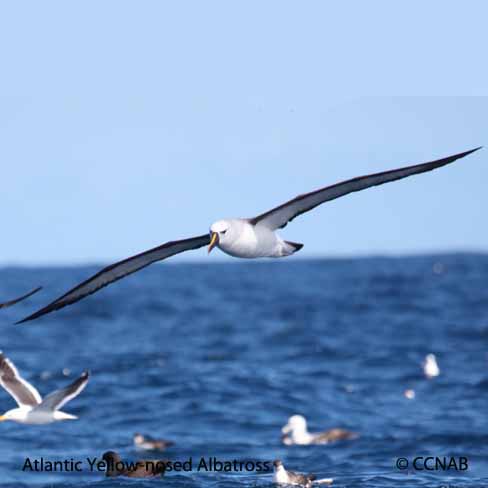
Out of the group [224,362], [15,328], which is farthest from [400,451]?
[15,328]

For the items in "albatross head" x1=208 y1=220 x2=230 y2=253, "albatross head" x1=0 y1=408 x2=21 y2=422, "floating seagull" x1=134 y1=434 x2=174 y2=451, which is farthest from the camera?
"floating seagull" x1=134 y1=434 x2=174 y2=451

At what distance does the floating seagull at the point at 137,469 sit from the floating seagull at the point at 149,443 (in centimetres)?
282

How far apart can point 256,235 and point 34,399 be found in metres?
4.89

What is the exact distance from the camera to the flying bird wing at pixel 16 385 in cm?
1602

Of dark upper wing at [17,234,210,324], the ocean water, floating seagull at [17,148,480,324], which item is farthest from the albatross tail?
the ocean water

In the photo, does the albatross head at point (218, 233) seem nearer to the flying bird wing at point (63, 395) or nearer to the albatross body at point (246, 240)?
the albatross body at point (246, 240)

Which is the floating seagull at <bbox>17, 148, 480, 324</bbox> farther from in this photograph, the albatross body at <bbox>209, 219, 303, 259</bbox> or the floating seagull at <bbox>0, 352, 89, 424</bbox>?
the floating seagull at <bbox>0, 352, 89, 424</bbox>

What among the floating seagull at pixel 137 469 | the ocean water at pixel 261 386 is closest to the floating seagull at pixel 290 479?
the ocean water at pixel 261 386

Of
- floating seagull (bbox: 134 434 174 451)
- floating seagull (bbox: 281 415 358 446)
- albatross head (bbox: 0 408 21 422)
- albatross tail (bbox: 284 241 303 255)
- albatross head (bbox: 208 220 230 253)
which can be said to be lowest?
albatross head (bbox: 0 408 21 422)

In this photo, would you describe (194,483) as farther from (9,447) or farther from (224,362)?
(224,362)

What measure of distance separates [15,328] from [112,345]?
860 cm

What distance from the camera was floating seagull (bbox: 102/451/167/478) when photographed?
16.4 metres

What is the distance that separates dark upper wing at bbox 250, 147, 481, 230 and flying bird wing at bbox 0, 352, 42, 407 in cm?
481

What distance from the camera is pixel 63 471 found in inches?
714
